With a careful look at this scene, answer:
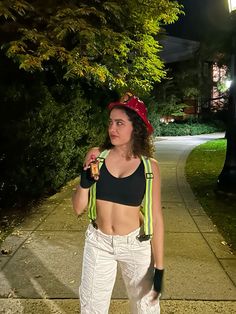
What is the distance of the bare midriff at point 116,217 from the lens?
2.38 metres

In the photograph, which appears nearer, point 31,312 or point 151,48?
point 31,312

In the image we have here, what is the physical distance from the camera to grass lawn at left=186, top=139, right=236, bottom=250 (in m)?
6.15

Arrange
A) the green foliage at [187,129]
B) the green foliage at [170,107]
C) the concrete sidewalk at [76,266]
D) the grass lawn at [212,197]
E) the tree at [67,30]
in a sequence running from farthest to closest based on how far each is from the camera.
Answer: the green foliage at [187,129] → the green foliage at [170,107] → the grass lawn at [212,197] → the tree at [67,30] → the concrete sidewalk at [76,266]

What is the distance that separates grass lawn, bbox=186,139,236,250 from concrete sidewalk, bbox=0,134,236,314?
178 millimetres

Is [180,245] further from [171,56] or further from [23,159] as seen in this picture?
[171,56]

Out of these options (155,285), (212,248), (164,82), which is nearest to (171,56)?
(164,82)

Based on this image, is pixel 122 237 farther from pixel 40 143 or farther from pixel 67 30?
pixel 40 143

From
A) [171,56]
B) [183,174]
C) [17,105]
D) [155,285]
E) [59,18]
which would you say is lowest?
[183,174]

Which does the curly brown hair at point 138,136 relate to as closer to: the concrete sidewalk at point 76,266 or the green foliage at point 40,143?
the concrete sidewalk at point 76,266

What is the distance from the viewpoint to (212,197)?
823 cm

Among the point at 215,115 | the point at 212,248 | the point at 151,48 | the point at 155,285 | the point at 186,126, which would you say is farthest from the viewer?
the point at 215,115

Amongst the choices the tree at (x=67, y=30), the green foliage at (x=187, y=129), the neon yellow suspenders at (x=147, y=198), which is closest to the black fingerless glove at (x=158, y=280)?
the neon yellow suspenders at (x=147, y=198)

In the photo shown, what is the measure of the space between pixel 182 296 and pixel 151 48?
27.1ft

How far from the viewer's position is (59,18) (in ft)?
20.1
